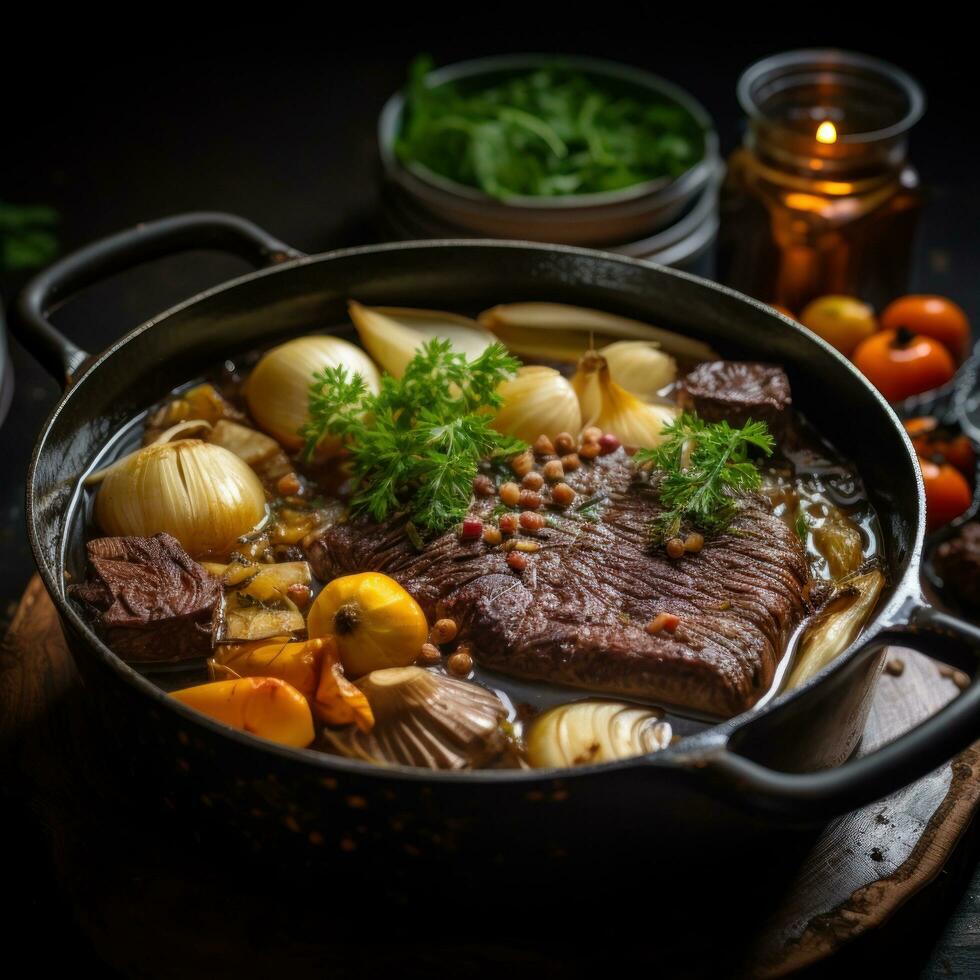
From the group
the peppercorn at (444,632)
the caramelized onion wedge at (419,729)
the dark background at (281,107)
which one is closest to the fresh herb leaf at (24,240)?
the dark background at (281,107)

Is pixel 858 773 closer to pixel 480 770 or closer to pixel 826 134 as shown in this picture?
pixel 480 770

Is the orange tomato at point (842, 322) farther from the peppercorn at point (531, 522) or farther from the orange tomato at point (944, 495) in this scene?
the peppercorn at point (531, 522)

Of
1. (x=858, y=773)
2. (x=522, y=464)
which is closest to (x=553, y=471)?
(x=522, y=464)

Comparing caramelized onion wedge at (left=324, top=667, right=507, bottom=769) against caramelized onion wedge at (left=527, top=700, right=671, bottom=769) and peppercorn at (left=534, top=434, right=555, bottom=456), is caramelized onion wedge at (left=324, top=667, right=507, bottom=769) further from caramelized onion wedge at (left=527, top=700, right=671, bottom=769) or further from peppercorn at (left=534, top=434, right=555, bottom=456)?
peppercorn at (left=534, top=434, right=555, bottom=456)

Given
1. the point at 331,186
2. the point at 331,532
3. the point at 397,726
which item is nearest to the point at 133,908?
the point at 397,726

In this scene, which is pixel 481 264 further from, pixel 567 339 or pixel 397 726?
pixel 397 726

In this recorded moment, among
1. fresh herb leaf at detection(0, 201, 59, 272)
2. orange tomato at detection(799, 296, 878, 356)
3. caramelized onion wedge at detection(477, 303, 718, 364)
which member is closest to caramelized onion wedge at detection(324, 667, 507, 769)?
caramelized onion wedge at detection(477, 303, 718, 364)
